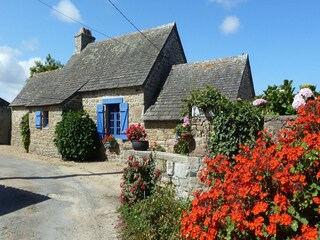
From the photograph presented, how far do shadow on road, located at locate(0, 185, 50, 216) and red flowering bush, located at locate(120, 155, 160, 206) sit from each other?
2.27 meters

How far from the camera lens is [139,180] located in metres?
6.29

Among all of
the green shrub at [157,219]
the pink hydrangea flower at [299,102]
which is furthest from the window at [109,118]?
the pink hydrangea flower at [299,102]

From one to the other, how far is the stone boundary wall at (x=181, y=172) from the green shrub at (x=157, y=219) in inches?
7.8

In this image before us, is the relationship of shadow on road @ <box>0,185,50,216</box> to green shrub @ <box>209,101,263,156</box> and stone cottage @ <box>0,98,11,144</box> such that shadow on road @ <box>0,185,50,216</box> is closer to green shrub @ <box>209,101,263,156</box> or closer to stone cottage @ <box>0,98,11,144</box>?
green shrub @ <box>209,101,263,156</box>

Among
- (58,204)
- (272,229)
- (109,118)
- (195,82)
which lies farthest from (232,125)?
(109,118)

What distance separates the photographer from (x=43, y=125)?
16.0 metres

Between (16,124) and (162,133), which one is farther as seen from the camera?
(16,124)

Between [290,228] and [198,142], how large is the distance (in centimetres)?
327

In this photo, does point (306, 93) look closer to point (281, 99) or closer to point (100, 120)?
point (281, 99)

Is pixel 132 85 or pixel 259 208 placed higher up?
pixel 132 85

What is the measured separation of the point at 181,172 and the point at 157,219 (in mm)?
1032

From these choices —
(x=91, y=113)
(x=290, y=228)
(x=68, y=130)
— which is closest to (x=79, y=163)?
(x=68, y=130)

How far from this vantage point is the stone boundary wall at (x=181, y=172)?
5.44 metres

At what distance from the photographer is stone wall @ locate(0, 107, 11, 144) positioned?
2106cm
